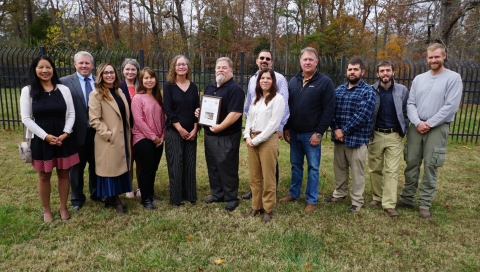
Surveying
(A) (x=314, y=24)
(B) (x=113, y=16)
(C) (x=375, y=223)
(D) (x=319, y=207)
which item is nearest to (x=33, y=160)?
(D) (x=319, y=207)

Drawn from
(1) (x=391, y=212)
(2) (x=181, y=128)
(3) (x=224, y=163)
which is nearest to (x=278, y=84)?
(3) (x=224, y=163)

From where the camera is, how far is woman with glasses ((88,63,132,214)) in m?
4.00

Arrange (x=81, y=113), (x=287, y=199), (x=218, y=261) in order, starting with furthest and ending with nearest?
(x=287, y=199) → (x=81, y=113) → (x=218, y=261)

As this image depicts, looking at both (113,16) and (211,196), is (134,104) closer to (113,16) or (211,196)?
(211,196)

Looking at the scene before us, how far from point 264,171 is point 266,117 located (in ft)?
2.10

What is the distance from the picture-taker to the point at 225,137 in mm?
4480

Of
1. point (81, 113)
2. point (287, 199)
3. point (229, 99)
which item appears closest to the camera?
point (81, 113)

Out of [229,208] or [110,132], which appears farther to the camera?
[229,208]

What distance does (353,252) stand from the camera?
3475 mm

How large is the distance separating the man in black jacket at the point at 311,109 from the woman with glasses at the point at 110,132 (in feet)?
6.96

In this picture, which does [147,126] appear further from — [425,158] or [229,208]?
[425,158]

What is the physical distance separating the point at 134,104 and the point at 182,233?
169 centimetres

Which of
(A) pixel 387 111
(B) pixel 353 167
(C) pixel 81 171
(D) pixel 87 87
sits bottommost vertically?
(C) pixel 81 171

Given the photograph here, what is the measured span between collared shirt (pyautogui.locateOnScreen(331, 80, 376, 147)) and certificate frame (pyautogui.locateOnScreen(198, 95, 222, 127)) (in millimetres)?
1538
